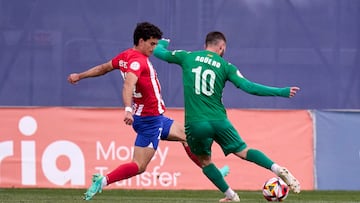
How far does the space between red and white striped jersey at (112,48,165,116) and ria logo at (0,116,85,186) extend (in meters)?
4.82

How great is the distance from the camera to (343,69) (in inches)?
738

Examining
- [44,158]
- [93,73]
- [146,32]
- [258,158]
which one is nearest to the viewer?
[258,158]

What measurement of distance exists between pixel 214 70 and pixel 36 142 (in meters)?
6.69

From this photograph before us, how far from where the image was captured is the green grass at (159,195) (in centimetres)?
1365

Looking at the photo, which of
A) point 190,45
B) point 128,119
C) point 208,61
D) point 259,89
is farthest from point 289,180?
point 190,45

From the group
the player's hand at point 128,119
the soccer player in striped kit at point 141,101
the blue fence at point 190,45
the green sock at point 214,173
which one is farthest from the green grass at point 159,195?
the blue fence at point 190,45

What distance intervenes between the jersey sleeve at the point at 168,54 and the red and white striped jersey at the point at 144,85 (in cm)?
28

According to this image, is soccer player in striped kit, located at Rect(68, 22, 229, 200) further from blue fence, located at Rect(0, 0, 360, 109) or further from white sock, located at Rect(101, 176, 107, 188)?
blue fence, located at Rect(0, 0, 360, 109)

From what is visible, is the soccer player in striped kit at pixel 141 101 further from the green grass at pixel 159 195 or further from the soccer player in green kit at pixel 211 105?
the green grass at pixel 159 195

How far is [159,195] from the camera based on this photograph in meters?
15.3

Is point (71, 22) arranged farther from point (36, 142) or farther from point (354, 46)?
point (354, 46)

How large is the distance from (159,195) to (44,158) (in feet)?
9.45

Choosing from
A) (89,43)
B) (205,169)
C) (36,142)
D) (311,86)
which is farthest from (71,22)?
(205,169)

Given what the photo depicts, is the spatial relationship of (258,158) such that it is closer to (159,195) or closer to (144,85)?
(144,85)
